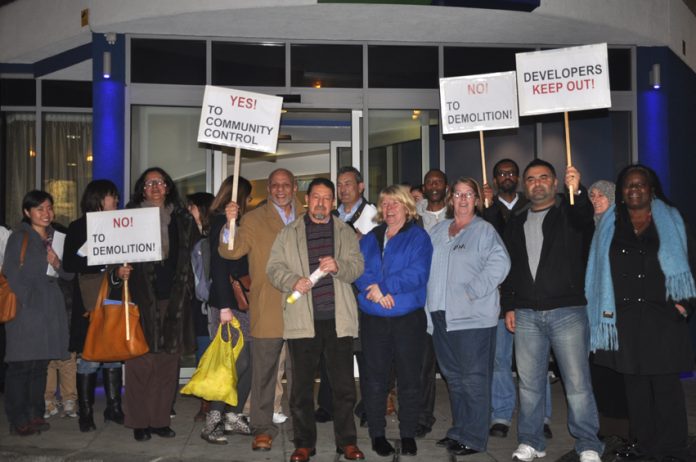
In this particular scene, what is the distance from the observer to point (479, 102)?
310 inches

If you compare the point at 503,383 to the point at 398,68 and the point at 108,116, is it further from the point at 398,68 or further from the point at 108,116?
the point at 108,116

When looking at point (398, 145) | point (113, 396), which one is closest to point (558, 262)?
point (113, 396)

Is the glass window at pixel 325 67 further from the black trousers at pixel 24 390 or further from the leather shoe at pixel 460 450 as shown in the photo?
the leather shoe at pixel 460 450

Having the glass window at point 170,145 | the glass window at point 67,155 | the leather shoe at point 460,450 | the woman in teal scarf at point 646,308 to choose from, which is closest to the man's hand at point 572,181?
the woman in teal scarf at point 646,308

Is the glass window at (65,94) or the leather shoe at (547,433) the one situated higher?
the glass window at (65,94)

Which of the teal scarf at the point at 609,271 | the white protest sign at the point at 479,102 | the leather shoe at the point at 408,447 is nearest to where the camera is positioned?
the teal scarf at the point at 609,271

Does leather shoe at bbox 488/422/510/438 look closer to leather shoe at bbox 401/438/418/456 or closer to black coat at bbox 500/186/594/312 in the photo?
leather shoe at bbox 401/438/418/456

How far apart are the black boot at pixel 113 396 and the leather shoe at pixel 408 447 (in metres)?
2.80

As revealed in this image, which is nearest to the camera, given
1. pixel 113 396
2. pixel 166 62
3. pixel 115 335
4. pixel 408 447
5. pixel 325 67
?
pixel 408 447

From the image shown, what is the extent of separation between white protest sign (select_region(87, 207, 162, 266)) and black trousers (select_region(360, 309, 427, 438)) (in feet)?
6.46

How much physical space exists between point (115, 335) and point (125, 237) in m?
0.83

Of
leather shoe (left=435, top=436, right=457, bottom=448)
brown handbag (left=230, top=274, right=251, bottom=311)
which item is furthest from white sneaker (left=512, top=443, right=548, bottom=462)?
brown handbag (left=230, top=274, right=251, bottom=311)

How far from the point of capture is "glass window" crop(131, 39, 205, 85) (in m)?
9.81

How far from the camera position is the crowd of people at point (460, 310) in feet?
19.3
